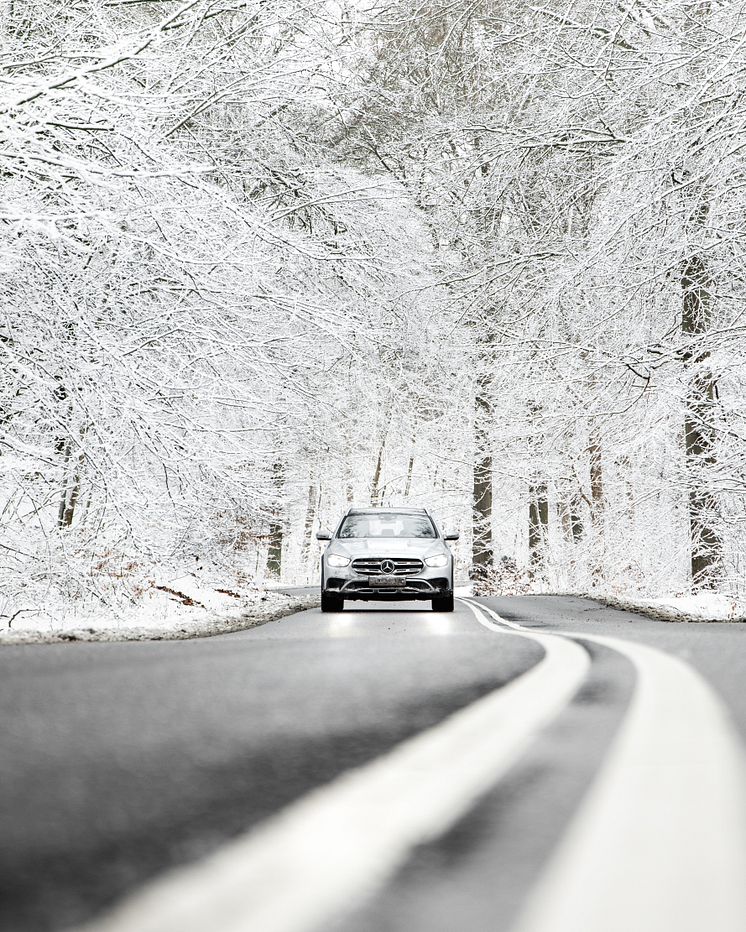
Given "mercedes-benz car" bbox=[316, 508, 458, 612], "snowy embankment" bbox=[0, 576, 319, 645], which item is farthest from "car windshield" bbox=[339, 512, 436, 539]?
"snowy embankment" bbox=[0, 576, 319, 645]

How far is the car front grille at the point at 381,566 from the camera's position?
45.9 ft

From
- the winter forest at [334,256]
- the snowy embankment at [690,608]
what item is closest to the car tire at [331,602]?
the winter forest at [334,256]

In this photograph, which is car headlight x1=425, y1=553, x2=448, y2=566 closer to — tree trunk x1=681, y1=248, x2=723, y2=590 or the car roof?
the car roof

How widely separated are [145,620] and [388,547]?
4.04m

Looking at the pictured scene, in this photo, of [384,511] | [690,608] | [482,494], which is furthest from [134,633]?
[482,494]

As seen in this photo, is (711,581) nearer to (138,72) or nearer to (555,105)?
(555,105)

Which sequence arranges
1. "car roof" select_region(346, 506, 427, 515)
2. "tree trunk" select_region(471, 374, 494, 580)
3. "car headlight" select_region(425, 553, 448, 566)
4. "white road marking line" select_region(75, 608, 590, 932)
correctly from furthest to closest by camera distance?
"tree trunk" select_region(471, 374, 494, 580) < "car roof" select_region(346, 506, 427, 515) < "car headlight" select_region(425, 553, 448, 566) < "white road marking line" select_region(75, 608, 590, 932)

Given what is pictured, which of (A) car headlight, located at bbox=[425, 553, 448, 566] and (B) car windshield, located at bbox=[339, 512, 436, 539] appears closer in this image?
(A) car headlight, located at bbox=[425, 553, 448, 566]

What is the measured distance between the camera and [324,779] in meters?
2.25

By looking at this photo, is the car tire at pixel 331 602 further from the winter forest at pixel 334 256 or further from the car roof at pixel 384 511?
the car roof at pixel 384 511

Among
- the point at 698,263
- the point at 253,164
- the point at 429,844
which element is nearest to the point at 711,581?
the point at 698,263

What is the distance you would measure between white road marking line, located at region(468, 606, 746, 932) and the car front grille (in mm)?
10898

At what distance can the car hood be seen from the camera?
Result: 14.1 meters

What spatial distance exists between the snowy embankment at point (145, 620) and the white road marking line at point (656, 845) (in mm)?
7199
